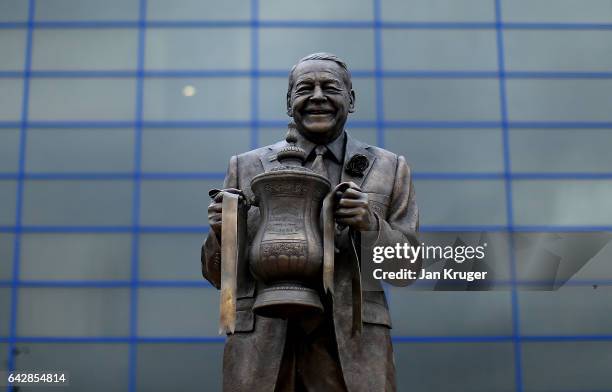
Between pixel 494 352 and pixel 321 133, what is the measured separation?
16.8m

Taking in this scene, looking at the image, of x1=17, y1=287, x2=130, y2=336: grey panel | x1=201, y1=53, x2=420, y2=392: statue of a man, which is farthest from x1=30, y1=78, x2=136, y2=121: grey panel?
x1=201, y1=53, x2=420, y2=392: statue of a man

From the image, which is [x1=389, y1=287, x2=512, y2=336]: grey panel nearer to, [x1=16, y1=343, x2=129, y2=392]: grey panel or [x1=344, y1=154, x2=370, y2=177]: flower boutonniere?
[x1=16, y1=343, x2=129, y2=392]: grey panel

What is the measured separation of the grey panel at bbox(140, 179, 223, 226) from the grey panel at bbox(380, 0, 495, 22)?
6.05m

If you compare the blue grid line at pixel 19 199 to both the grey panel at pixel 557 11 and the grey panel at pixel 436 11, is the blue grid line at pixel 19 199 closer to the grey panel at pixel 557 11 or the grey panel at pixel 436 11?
the grey panel at pixel 436 11

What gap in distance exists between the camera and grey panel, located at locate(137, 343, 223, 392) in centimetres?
2275

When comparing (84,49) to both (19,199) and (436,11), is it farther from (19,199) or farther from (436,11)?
(436,11)

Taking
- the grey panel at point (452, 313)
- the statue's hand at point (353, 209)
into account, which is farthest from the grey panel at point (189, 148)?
the statue's hand at point (353, 209)

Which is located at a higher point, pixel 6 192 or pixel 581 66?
pixel 581 66

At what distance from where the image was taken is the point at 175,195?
2388 centimetres

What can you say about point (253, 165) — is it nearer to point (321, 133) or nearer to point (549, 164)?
point (321, 133)

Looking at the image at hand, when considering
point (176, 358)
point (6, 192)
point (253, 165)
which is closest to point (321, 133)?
point (253, 165)

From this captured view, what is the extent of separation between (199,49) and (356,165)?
1799cm

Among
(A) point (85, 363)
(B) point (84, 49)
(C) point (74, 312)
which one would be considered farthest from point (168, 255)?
(B) point (84, 49)

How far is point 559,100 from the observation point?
24.5 meters
